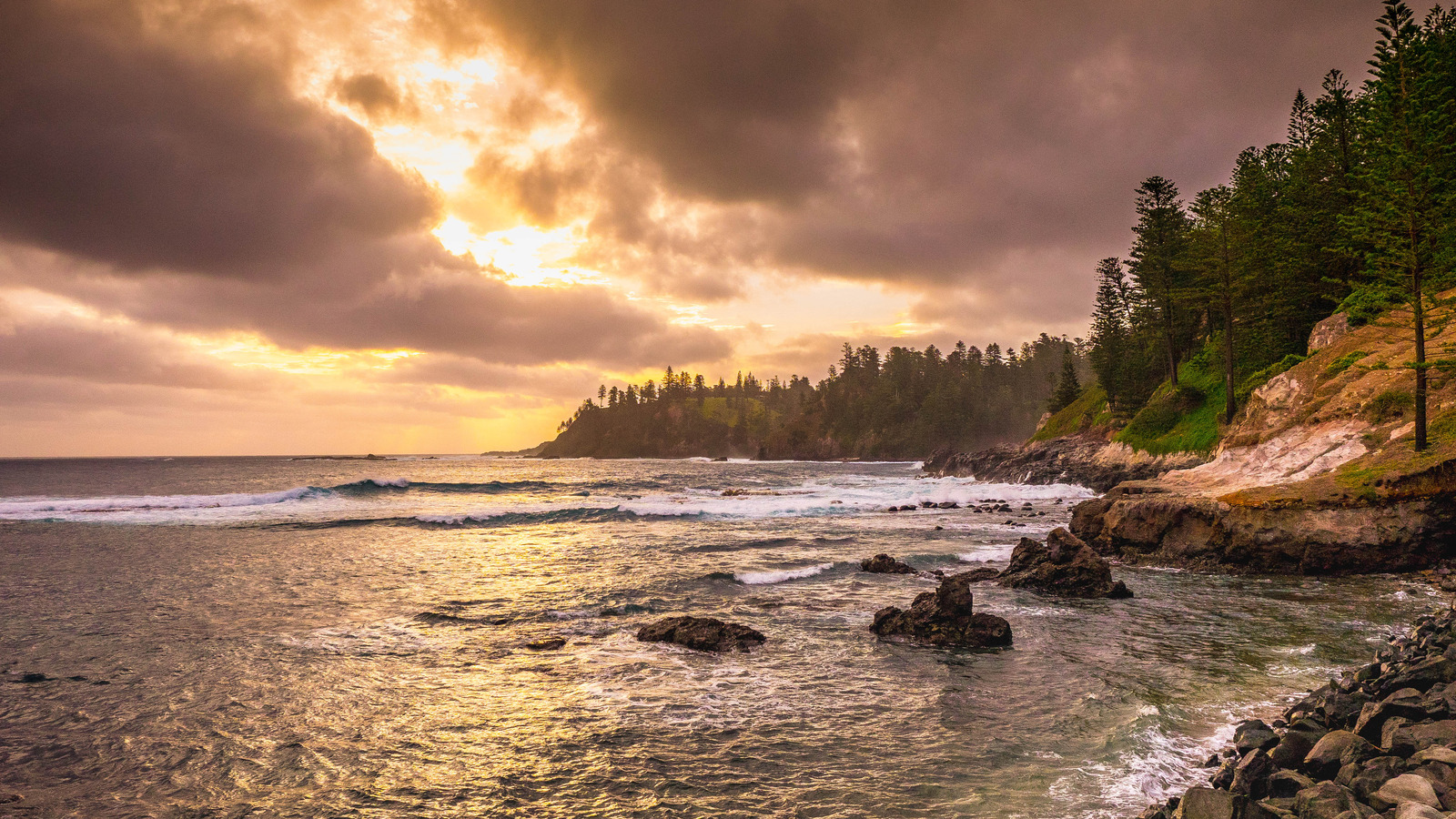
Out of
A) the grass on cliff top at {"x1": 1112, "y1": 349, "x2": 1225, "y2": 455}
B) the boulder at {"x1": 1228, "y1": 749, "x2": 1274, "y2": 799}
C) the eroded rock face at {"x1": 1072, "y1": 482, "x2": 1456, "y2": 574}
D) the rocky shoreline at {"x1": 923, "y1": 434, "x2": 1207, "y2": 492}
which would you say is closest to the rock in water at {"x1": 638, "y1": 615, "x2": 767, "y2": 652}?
the boulder at {"x1": 1228, "y1": 749, "x2": 1274, "y2": 799}

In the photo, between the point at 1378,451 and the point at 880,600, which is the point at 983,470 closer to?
the point at 1378,451

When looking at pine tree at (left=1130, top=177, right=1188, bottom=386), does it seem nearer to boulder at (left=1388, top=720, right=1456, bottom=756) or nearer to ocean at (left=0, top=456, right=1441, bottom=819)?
ocean at (left=0, top=456, right=1441, bottom=819)

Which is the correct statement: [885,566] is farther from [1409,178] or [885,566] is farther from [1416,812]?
[1409,178]

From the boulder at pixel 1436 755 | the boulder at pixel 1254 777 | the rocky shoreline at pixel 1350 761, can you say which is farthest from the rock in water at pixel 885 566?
the boulder at pixel 1436 755

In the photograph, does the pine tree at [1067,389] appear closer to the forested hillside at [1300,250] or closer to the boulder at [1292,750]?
the forested hillside at [1300,250]

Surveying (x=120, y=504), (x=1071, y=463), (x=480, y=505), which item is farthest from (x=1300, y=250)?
(x=120, y=504)

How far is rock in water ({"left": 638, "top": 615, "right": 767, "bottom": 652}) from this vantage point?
14.3m

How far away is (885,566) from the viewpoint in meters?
23.8

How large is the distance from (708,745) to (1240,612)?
14.7 m

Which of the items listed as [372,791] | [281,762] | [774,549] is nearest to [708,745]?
[372,791]

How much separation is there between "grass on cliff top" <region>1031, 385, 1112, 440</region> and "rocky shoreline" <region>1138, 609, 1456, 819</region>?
6960 cm

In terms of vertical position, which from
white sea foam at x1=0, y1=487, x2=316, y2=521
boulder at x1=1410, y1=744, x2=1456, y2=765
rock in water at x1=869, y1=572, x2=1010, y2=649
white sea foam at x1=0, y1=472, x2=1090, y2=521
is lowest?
white sea foam at x1=0, y1=472, x2=1090, y2=521

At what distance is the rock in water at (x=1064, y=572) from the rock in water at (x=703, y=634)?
10.1 meters

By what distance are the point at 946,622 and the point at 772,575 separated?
894 centimetres
